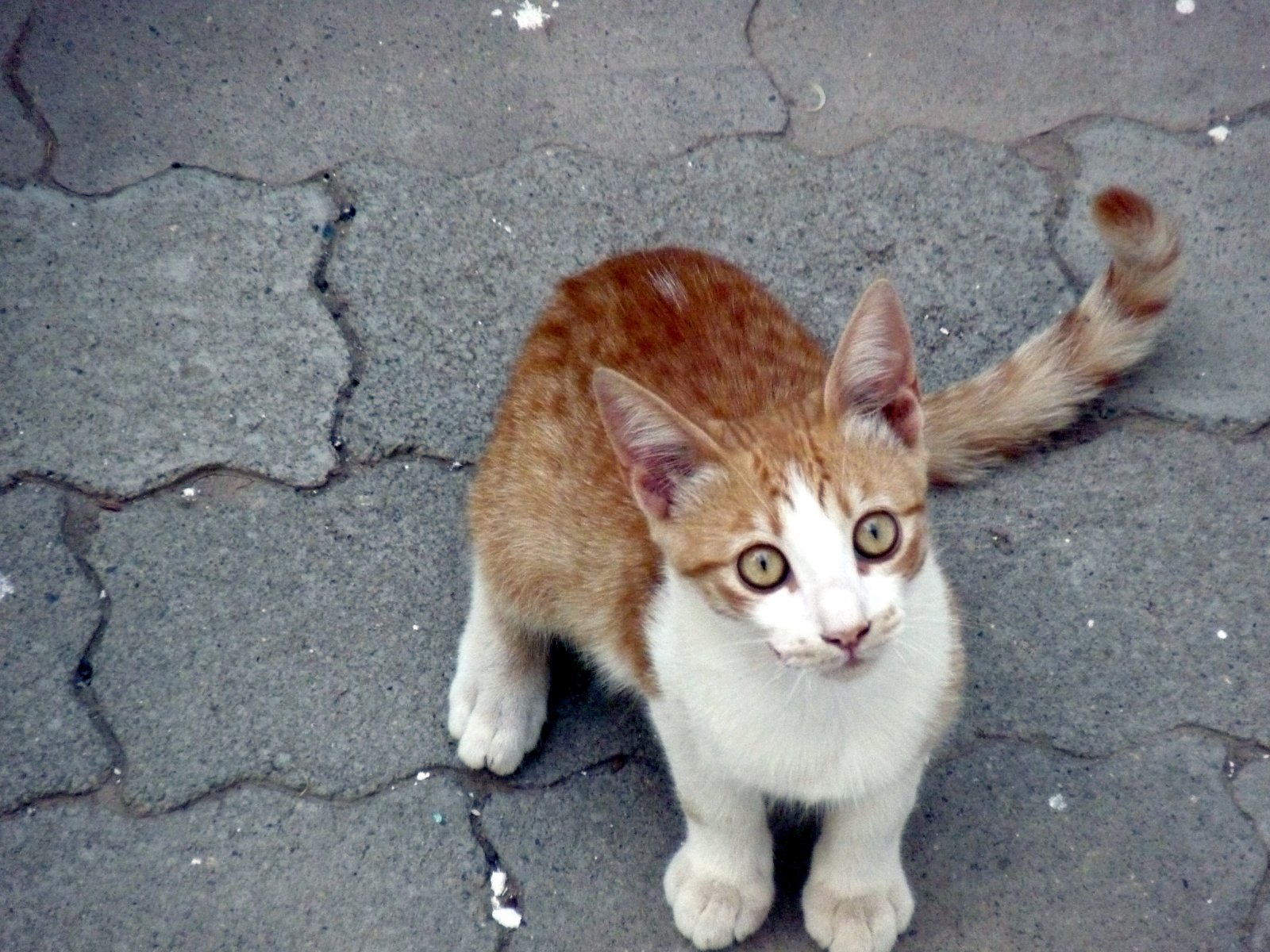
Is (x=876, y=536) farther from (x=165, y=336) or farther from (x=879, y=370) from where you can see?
(x=165, y=336)

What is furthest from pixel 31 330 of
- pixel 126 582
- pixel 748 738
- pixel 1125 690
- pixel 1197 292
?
pixel 1197 292

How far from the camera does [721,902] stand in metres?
2.15

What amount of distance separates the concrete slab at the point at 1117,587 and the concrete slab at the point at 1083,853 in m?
0.07

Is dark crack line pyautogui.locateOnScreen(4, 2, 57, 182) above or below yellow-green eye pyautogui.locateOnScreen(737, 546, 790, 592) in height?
below

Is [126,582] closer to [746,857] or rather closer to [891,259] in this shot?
[746,857]

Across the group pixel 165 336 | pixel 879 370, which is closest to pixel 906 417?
pixel 879 370

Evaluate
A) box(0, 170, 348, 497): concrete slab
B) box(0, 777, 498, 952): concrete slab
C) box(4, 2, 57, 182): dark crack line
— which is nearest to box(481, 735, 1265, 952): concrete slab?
box(0, 777, 498, 952): concrete slab

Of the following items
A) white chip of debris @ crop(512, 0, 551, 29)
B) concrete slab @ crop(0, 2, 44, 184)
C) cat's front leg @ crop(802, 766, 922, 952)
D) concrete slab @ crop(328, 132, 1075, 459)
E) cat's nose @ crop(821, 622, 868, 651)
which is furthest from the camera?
white chip of debris @ crop(512, 0, 551, 29)

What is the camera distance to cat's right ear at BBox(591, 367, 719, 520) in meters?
1.73

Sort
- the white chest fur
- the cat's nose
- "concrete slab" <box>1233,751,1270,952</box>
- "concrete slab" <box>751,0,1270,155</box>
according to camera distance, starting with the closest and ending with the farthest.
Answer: the cat's nose → the white chest fur → "concrete slab" <box>1233,751,1270,952</box> → "concrete slab" <box>751,0,1270,155</box>

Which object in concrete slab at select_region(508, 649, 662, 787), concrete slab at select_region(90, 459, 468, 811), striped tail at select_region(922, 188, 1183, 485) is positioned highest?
striped tail at select_region(922, 188, 1183, 485)

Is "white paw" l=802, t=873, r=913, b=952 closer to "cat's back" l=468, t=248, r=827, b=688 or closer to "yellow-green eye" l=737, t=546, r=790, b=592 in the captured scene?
"cat's back" l=468, t=248, r=827, b=688

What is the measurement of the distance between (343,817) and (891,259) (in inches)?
65.6

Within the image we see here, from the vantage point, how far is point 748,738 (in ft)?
6.34
